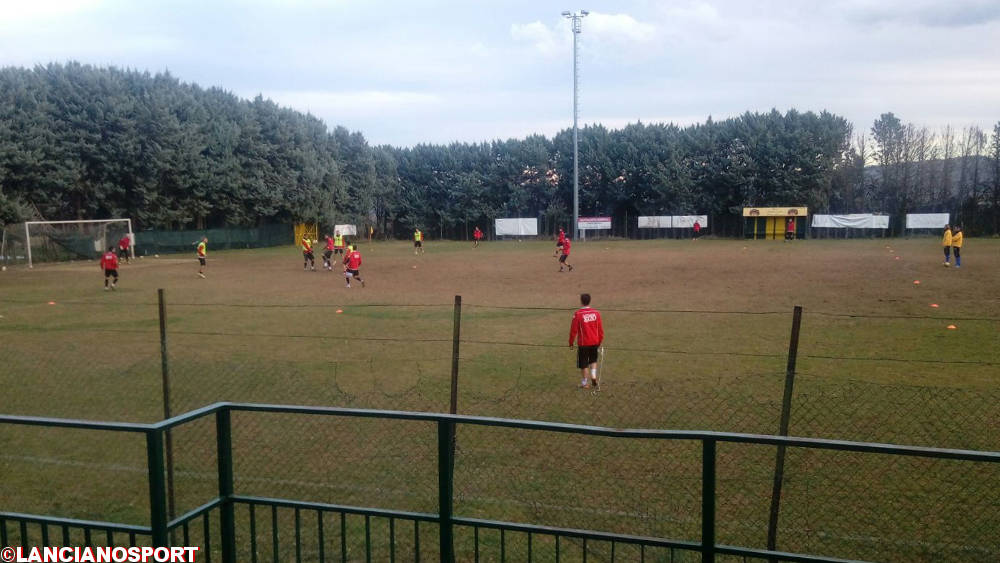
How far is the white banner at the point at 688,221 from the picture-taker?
63656 millimetres

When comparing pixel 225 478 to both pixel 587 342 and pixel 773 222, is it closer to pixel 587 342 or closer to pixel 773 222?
pixel 587 342

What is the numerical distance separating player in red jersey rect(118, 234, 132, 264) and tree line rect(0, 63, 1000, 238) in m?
5.36

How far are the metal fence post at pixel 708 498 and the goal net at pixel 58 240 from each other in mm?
40318

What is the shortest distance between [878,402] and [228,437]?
776 cm

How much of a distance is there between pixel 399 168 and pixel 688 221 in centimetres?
2958

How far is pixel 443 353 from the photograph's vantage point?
13047mm

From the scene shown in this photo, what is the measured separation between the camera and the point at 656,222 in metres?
64.7

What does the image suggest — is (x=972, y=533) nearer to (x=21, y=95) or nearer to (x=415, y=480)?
(x=415, y=480)

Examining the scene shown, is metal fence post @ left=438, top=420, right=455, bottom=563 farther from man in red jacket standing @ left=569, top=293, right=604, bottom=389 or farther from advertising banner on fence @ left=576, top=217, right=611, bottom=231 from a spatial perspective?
advertising banner on fence @ left=576, top=217, right=611, bottom=231

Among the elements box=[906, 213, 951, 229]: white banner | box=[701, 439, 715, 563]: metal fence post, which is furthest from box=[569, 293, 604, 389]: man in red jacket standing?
box=[906, 213, 951, 229]: white banner

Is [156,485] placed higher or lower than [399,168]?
lower

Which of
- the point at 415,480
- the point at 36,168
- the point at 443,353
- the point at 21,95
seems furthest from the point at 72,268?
the point at 415,480

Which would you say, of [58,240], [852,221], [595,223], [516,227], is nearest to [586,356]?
[58,240]

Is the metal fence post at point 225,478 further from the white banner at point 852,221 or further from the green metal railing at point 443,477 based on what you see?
the white banner at point 852,221
